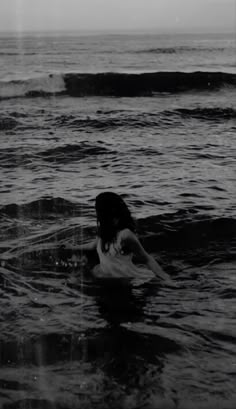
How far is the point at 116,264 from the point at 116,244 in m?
0.30

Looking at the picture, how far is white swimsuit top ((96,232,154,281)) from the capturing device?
518 centimetres

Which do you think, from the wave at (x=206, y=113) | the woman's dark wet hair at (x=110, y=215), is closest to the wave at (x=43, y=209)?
the woman's dark wet hair at (x=110, y=215)

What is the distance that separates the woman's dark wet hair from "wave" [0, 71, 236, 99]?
70.5ft

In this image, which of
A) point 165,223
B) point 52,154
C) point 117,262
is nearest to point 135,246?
point 117,262

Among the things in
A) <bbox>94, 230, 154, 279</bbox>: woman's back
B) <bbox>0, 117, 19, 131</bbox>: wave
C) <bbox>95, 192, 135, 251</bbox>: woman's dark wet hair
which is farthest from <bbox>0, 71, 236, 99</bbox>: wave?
<bbox>95, 192, 135, 251</bbox>: woman's dark wet hair

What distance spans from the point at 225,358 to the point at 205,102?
64.2ft

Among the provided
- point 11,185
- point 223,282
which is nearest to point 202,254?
point 223,282

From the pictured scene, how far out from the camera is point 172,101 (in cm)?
2312

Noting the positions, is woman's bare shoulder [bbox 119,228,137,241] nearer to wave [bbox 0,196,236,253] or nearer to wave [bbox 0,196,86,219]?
wave [bbox 0,196,236,253]

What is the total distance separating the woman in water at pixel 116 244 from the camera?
4859 mm

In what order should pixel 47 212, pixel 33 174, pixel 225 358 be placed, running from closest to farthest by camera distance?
pixel 225 358
pixel 47 212
pixel 33 174

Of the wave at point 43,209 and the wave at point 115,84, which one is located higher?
the wave at point 115,84

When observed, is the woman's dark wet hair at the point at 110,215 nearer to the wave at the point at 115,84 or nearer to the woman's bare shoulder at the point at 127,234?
the woman's bare shoulder at the point at 127,234

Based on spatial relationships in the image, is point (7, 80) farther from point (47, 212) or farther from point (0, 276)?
point (0, 276)
